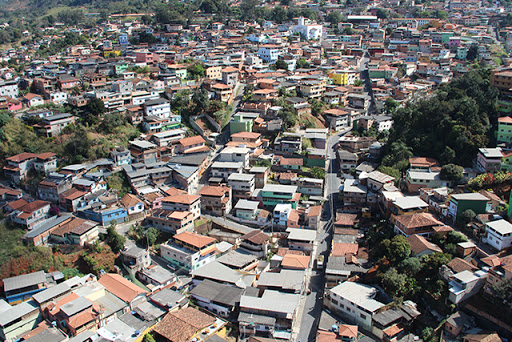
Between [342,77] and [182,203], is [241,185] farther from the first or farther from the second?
[342,77]

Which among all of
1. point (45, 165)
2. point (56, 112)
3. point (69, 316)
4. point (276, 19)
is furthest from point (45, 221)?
point (276, 19)

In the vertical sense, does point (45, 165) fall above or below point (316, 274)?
above

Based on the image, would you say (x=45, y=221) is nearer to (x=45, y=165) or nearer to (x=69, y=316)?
(x=45, y=165)

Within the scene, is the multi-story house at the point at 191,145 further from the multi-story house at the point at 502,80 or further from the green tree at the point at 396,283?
the multi-story house at the point at 502,80

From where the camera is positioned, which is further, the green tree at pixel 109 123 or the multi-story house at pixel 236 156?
the green tree at pixel 109 123

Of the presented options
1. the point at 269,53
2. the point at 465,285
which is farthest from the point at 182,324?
the point at 269,53

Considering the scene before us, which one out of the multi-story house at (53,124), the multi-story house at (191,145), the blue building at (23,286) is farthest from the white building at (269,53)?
the blue building at (23,286)
